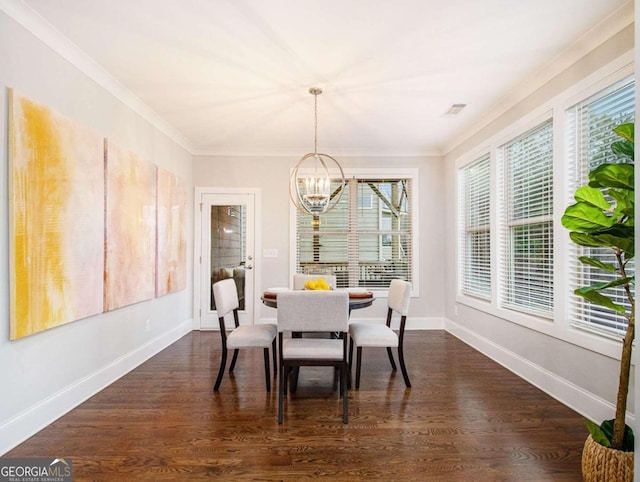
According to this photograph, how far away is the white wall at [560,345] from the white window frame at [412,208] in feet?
3.42

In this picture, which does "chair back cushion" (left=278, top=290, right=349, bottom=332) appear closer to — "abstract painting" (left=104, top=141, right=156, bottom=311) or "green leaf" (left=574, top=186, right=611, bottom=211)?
"green leaf" (left=574, top=186, right=611, bottom=211)

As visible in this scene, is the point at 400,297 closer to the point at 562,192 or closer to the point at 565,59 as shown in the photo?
the point at 562,192

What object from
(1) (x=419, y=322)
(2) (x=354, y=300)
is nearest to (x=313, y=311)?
(2) (x=354, y=300)

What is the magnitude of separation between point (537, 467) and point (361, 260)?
3.72m

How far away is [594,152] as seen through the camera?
8.71 feet

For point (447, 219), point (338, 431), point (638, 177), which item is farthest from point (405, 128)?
point (338, 431)

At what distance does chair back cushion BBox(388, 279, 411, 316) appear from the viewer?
10.9 ft

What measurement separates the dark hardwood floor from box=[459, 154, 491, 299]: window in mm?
1371

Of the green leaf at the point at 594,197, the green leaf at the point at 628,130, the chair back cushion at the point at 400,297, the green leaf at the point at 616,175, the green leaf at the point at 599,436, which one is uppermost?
the green leaf at the point at 628,130

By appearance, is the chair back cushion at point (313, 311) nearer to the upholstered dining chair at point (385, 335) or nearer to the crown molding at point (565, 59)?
the upholstered dining chair at point (385, 335)

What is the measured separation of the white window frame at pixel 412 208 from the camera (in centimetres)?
550

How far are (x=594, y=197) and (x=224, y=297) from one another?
276cm

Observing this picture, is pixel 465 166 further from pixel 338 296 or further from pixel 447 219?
pixel 338 296

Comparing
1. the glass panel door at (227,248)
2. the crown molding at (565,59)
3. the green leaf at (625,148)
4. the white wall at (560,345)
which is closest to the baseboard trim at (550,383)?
the white wall at (560,345)
